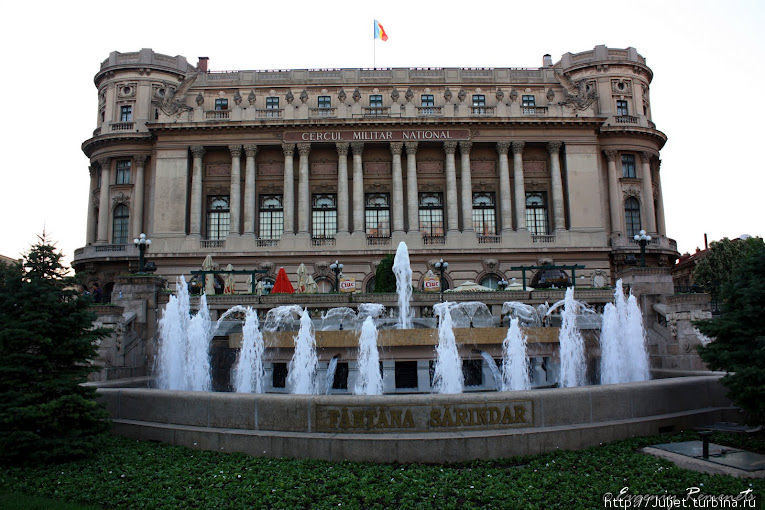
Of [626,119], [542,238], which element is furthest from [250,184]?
[626,119]

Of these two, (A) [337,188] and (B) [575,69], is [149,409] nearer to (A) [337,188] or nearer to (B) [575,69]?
(A) [337,188]

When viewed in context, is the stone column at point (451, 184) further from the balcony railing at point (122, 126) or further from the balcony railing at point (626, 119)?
the balcony railing at point (122, 126)

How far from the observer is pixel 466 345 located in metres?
17.1

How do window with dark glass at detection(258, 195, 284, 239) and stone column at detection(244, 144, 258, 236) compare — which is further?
window with dark glass at detection(258, 195, 284, 239)

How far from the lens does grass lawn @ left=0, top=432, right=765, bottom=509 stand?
7.99m

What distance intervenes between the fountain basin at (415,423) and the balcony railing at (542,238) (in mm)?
35262

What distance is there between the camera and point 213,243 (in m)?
45.3

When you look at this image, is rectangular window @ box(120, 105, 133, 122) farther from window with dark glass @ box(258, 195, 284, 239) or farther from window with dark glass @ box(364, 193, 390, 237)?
window with dark glass @ box(364, 193, 390, 237)

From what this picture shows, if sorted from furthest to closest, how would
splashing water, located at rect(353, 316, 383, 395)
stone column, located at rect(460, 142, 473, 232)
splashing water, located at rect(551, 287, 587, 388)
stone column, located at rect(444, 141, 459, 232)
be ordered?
1. stone column, located at rect(444, 141, 459, 232)
2. stone column, located at rect(460, 142, 473, 232)
3. splashing water, located at rect(551, 287, 587, 388)
4. splashing water, located at rect(353, 316, 383, 395)

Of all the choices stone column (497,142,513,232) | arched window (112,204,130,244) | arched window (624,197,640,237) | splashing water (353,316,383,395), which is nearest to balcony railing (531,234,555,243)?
stone column (497,142,513,232)

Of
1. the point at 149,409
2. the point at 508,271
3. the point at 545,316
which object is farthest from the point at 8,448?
the point at 508,271

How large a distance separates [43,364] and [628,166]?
1925 inches

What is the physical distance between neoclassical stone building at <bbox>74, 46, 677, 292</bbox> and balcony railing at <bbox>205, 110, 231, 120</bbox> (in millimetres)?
79

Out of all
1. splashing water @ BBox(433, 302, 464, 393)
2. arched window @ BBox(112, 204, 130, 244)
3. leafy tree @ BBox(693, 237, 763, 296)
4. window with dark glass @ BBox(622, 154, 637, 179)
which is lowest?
splashing water @ BBox(433, 302, 464, 393)
